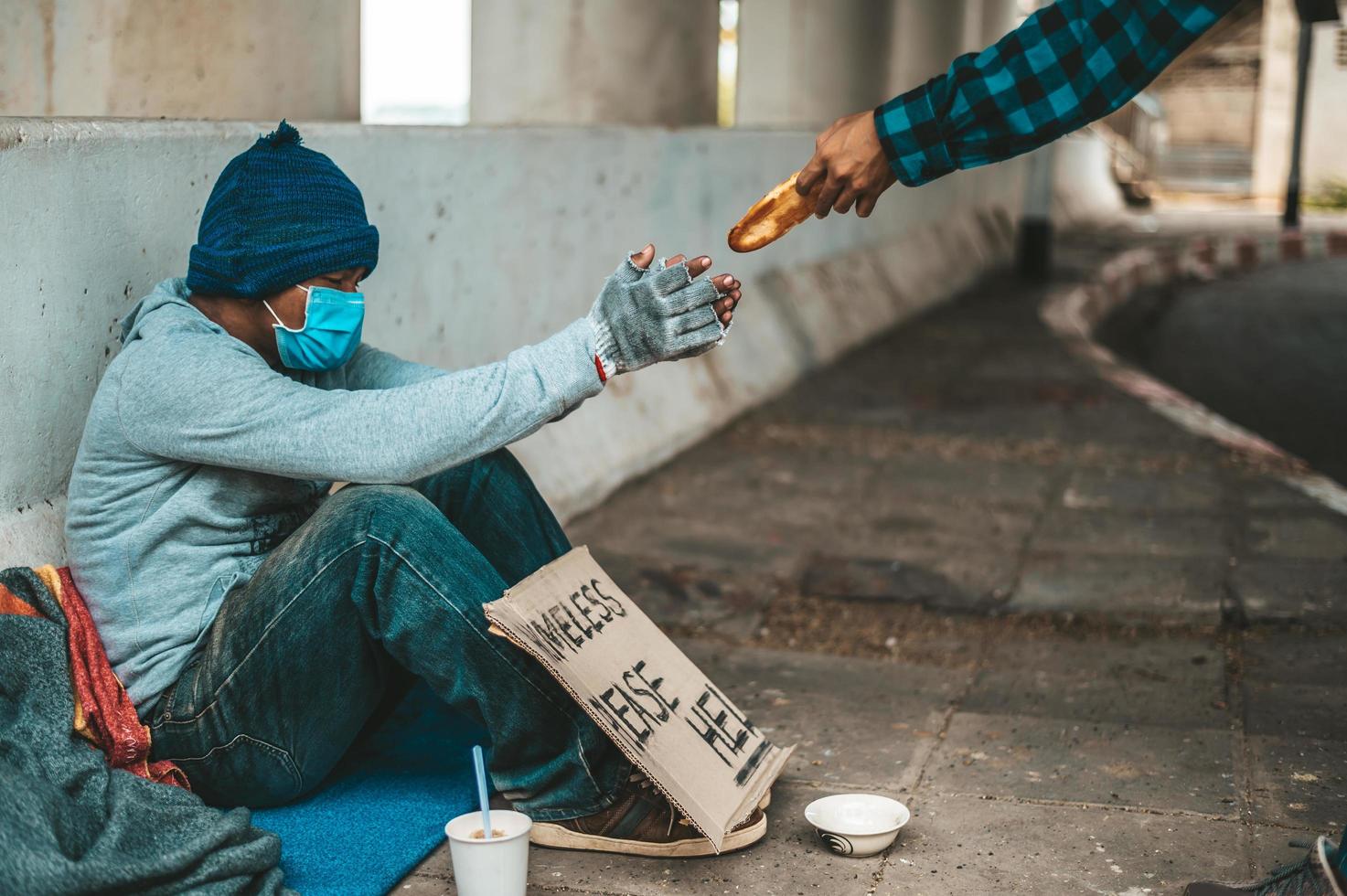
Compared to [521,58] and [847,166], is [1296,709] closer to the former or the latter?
[847,166]

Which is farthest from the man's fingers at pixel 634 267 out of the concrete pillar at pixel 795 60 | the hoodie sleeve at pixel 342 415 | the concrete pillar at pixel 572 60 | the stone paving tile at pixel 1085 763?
the concrete pillar at pixel 795 60

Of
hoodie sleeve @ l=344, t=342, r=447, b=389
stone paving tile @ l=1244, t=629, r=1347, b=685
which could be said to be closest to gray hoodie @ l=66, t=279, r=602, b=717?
hoodie sleeve @ l=344, t=342, r=447, b=389

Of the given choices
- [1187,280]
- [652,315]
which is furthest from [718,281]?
[1187,280]

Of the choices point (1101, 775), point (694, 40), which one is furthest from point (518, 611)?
point (694, 40)

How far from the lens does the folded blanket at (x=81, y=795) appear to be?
2133 mm

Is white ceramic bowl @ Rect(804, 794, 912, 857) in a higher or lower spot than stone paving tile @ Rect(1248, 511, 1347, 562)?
lower

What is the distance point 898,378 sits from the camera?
25.5ft

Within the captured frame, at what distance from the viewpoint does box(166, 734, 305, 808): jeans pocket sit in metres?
2.61

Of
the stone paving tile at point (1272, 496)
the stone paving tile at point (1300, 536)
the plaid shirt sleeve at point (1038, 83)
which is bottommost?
the stone paving tile at point (1300, 536)

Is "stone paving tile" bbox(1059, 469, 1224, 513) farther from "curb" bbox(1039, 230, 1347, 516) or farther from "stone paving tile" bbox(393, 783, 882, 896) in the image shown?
"stone paving tile" bbox(393, 783, 882, 896)

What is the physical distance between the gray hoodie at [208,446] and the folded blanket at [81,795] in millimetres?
90

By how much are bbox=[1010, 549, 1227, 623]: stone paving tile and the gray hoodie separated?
2.32 metres

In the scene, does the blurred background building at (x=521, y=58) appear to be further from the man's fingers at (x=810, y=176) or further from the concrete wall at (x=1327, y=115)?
the concrete wall at (x=1327, y=115)

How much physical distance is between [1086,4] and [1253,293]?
11.9 meters
